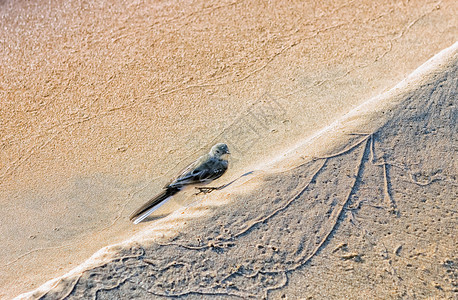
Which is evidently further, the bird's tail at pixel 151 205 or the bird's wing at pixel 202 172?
the bird's wing at pixel 202 172

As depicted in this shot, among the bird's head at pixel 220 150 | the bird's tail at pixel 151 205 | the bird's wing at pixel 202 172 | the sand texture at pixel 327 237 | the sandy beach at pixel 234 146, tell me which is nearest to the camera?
the sand texture at pixel 327 237

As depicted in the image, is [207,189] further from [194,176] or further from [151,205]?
[151,205]

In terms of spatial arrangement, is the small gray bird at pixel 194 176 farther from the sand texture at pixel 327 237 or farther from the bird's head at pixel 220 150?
the sand texture at pixel 327 237

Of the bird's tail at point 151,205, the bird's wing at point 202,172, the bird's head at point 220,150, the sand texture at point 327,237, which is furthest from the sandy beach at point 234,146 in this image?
the bird's head at point 220,150

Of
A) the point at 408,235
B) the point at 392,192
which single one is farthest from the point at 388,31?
the point at 408,235

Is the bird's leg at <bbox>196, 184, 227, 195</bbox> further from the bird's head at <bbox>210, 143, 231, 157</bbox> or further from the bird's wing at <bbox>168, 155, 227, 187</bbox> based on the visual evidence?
the bird's head at <bbox>210, 143, 231, 157</bbox>

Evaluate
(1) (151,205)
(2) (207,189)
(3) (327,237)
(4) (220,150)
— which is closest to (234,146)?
(4) (220,150)

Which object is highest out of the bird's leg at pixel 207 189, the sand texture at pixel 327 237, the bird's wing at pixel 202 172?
the bird's wing at pixel 202 172
